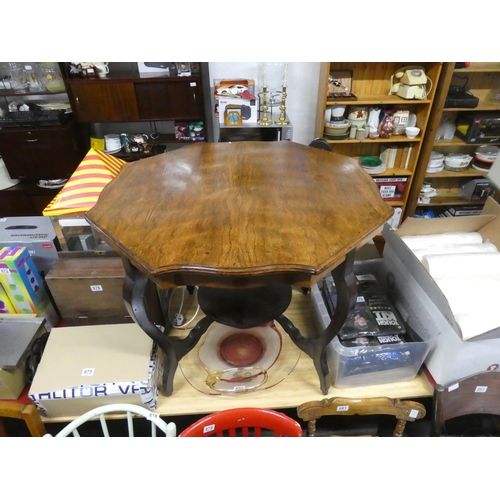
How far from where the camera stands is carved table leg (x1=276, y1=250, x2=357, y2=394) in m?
1.00

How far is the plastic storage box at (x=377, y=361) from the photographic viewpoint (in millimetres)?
1186

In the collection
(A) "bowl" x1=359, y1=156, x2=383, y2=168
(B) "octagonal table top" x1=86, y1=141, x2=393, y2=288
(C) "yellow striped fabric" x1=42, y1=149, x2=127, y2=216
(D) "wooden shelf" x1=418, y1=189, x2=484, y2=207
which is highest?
(B) "octagonal table top" x1=86, y1=141, x2=393, y2=288

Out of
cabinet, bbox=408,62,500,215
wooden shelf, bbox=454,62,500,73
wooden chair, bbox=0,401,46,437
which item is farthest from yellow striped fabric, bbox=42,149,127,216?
wooden shelf, bbox=454,62,500,73

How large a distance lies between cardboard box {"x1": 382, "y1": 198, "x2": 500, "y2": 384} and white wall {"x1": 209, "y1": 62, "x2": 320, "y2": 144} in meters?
1.27

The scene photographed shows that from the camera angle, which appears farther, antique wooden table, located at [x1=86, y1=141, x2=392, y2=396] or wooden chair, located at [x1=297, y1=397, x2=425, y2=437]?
wooden chair, located at [x1=297, y1=397, x2=425, y2=437]

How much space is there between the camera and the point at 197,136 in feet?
7.78

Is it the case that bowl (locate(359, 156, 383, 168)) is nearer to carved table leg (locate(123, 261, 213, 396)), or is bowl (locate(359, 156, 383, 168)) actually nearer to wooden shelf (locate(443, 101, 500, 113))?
wooden shelf (locate(443, 101, 500, 113))

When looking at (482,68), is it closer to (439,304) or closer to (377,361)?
(439,304)

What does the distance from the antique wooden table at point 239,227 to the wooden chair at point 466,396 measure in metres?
0.34

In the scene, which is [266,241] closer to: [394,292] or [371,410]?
[371,410]

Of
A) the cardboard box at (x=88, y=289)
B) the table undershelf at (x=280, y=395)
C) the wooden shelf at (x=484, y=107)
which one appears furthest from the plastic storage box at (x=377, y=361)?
the wooden shelf at (x=484, y=107)

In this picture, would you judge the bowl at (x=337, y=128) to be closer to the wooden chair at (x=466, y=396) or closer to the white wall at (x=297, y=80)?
the white wall at (x=297, y=80)

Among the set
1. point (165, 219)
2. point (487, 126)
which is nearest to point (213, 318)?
point (165, 219)

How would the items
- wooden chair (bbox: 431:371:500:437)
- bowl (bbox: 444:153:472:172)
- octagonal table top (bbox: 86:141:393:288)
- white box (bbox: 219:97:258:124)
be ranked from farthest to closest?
bowl (bbox: 444:153:472:172)
white box (bbox: 219:97:258:124)
wooden chair (bbox: 431:371:500:437)
octagonal table top (bbox: 86:141:393:288)
